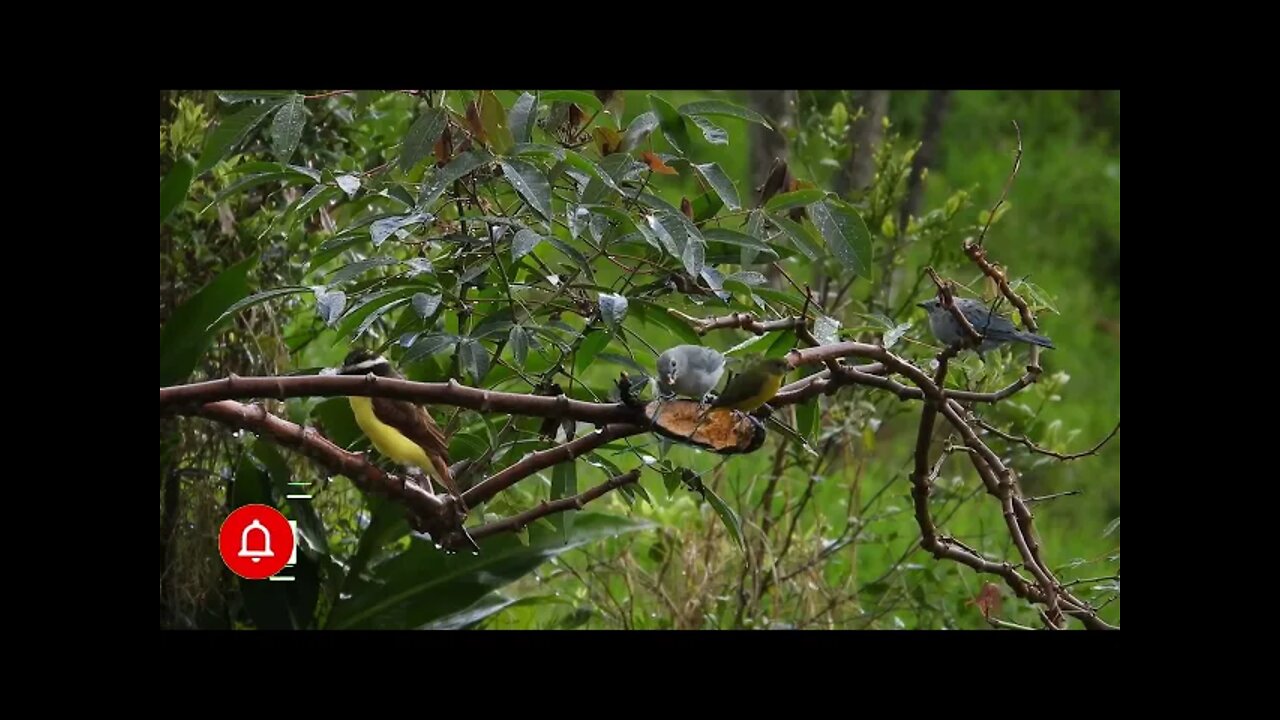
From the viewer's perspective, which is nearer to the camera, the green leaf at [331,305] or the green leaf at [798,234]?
the green leaf at [331,305]

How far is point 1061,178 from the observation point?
518cm

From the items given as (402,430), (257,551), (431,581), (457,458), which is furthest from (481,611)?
(402,430)

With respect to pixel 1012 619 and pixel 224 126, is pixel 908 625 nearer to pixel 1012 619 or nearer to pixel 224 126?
pixel 1012 619

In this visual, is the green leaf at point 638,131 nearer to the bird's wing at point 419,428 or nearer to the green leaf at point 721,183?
the green leaf at point 721,183

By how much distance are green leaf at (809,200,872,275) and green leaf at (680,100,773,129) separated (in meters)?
0.13

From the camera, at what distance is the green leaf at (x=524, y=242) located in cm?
161

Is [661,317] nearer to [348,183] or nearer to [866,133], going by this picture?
[348,183]

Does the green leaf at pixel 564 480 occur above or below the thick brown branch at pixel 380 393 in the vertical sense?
below

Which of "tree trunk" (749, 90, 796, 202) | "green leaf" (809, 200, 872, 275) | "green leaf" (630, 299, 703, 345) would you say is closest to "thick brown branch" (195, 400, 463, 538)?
"green leaf" (630, 299, 703, 345)

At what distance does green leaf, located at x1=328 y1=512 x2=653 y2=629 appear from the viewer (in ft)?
7.64

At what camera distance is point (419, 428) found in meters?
1.83

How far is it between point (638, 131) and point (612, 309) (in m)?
0.27

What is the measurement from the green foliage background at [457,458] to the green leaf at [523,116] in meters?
0.08

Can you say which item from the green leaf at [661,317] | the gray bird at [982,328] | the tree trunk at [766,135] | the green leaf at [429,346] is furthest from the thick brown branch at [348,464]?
the tree trunk at [766,135]
